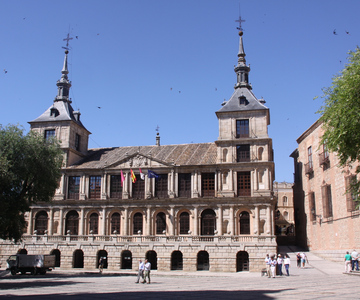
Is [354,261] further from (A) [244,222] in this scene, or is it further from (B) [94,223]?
(B) [94,223]

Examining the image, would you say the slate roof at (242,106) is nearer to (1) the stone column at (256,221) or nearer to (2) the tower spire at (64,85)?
(1) the stone column at (256,221)

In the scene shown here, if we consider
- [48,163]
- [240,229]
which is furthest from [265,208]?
[48,163]

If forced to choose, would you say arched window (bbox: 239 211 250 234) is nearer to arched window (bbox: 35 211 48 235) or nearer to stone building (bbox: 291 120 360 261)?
stone building (bbox: 291 120 360 261)

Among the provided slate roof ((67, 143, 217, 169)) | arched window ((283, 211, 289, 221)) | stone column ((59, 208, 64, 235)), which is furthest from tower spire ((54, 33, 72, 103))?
arched window ((283, 211, 289, 221))

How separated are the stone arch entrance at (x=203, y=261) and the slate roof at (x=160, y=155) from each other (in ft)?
32.5

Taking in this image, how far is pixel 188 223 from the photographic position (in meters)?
45.3

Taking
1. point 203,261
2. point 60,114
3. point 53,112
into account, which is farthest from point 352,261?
point 53,112

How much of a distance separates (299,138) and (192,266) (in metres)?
20.9

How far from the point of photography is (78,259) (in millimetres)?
46719

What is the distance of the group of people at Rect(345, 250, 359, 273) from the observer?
29.9 metres

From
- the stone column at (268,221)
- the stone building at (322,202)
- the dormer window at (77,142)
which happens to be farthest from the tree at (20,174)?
the stone building at (322,202)

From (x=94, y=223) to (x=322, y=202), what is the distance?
25404 millimetres

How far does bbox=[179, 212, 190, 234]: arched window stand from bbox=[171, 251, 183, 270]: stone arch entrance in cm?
259

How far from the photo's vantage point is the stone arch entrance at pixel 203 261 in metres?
42.8
